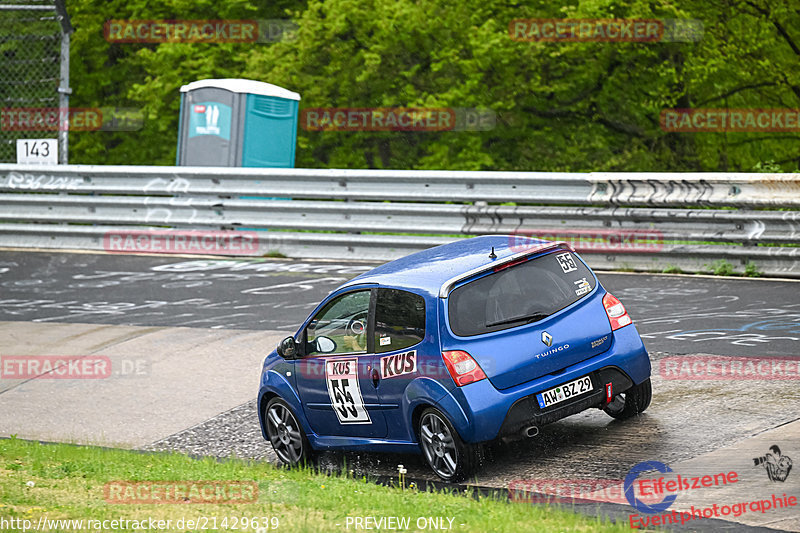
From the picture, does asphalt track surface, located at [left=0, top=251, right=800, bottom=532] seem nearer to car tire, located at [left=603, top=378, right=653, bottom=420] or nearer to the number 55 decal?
car tire, located at [left=603, top=378, right=653, bottom=420]

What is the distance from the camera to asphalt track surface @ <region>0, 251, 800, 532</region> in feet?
25.2

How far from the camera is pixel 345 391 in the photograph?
8086 mm

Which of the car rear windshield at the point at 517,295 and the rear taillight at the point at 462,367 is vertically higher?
the car rear windshield at the point at 517,295

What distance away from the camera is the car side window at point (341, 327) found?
8055 millimetres

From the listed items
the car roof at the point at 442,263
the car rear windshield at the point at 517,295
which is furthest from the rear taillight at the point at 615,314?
the car roof at the point at 442,263

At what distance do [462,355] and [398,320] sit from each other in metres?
0.68

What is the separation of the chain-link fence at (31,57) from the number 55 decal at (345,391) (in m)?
11.4

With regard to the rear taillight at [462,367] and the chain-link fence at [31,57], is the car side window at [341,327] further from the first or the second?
the chain-link fence at [31,57]

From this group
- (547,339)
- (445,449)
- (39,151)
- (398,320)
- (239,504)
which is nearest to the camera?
(239,504)

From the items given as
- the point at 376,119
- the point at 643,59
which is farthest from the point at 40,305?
the point at 643,59

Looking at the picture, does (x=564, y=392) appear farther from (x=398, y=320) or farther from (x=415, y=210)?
(x=415, y=210)

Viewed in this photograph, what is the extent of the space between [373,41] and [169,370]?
15972 mm

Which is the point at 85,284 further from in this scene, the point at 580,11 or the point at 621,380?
the point at 580,11

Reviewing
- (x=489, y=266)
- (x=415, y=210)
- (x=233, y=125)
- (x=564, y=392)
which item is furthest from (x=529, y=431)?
(x=233, y=125)
